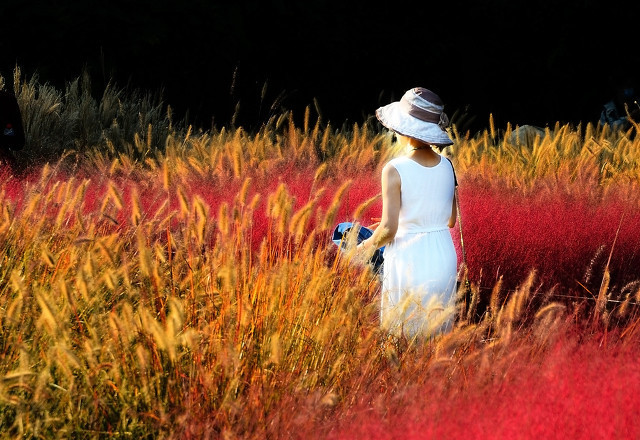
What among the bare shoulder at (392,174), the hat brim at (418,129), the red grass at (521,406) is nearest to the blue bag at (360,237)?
the bare shoulder at (392,174)

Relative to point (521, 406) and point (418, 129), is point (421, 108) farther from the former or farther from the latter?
point (521, 406)

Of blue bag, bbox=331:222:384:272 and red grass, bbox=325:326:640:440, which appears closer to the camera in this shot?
red grass, bbox=325:326:640:440

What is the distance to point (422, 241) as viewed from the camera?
3006 millimetres

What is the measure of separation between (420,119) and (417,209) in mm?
294

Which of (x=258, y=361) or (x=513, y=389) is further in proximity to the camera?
(x=258, y=361)

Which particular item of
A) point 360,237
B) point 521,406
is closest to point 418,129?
point 360,237

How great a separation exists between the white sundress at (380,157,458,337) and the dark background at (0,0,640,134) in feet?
21.3

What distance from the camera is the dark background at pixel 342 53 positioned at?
914 centimetres

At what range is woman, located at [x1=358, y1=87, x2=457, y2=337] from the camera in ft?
9.50

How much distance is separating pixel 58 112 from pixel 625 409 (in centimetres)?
643

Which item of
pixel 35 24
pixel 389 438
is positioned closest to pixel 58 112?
pixel 35 24

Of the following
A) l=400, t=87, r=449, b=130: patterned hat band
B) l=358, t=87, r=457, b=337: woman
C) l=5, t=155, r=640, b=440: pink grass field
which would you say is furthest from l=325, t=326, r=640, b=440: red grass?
l=400, t=87, r=449, b=130: patterned hat band

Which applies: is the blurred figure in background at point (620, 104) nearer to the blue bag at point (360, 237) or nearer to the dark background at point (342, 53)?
the dark background at point (342, 53)

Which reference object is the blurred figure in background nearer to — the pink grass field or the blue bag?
the pink grass field
